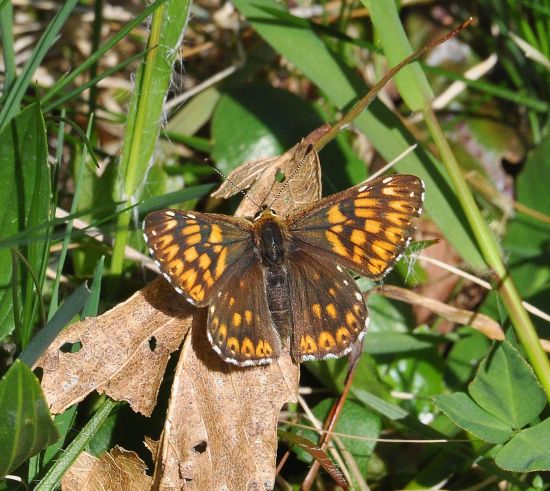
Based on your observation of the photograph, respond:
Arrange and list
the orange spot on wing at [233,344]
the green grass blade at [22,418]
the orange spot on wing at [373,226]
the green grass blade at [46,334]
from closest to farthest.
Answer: the green grass blade at [22,418], the green grass blade at [46,334], the orange spot on wing at [233,344], the orange spot on wing at [373,226]

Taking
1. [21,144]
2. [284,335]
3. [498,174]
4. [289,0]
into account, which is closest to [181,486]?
[284,335]

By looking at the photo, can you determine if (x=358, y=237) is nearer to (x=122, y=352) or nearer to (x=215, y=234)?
(x=215, y=234)

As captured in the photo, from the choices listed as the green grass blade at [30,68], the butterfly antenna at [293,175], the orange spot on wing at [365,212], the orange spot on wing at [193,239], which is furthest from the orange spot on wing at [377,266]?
the green grass blade at [30,68]

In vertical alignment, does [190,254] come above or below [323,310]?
above

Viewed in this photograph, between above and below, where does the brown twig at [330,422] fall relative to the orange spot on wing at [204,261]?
below

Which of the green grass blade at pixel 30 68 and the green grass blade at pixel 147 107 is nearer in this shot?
the green grass blade at pixel 30 68

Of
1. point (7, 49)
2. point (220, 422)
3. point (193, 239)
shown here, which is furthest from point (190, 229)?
point (7, 49)

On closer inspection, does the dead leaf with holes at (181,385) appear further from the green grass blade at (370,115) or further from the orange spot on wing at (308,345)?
the green grass blade at (370,115)

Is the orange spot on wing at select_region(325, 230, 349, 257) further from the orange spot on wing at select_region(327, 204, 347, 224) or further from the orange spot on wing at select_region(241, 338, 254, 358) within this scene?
the orange spot on wing at select_region(241, 338, 254, 358)
